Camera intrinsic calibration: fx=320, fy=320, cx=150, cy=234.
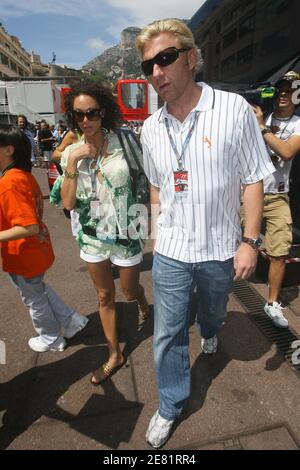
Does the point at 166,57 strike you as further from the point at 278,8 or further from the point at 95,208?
the point at 278,8

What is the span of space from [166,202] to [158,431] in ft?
4.67

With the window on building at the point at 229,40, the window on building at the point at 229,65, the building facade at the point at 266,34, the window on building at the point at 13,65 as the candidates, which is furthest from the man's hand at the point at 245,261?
the window on building at the point at 13,65

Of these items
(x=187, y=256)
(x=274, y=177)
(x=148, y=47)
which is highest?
(x=148, y=47)

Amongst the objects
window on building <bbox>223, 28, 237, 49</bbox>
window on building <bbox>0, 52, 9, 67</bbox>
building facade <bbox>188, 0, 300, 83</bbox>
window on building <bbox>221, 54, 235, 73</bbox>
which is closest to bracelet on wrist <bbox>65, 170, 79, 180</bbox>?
building facade <bbox>188, 0, 300, 83</bbox>

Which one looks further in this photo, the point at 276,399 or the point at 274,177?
the point at 274,177

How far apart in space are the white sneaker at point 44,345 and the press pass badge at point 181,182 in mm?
1896

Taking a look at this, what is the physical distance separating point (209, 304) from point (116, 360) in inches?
38.3

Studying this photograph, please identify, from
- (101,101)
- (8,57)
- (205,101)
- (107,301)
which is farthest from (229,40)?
(8,57)

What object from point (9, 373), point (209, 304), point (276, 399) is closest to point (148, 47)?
point (209, 304)

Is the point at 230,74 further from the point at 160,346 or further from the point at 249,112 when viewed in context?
the point at 160,346

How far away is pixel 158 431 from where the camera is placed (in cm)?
200

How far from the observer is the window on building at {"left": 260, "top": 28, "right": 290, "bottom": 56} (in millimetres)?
4967

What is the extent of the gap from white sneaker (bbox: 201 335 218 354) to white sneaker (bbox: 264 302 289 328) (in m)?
0.72
